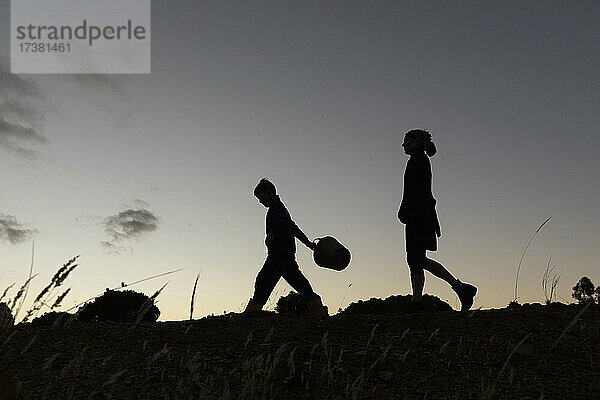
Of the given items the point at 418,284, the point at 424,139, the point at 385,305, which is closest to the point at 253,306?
the point at 418,284

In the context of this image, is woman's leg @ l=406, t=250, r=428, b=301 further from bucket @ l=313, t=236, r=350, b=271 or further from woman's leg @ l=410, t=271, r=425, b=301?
bucket @ l=313, t=236, r=350, b=271

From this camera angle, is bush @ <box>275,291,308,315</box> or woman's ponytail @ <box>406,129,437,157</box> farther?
bush @ <box>275,291,308,315</box>

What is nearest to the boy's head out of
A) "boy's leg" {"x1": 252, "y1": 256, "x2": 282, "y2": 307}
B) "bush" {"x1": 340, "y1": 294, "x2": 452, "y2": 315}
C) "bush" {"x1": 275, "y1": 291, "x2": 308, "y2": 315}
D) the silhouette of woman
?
"boy's leg" {"x1": 252, "y1": 256, "x2": 282, "y2": 307}

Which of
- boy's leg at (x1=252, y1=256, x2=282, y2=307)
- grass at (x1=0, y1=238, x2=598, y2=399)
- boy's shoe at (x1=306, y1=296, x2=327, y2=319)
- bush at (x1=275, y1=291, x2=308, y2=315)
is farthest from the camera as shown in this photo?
bush at (x1=275, y1=291, x2=308, y2=315)

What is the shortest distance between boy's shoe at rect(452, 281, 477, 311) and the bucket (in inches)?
54.3

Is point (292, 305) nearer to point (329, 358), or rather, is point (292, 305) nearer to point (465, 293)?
point (465, 293)

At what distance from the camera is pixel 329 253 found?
785 centimetres

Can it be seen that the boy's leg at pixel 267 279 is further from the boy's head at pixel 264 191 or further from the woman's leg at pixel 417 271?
the woman's leg at pixel 417 271

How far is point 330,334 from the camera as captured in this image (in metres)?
5.80

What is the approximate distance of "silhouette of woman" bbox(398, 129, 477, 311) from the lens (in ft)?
23.4

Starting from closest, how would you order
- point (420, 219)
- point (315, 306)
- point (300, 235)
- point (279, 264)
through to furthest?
1. point (420, 219)
2. point (315, 306)
3. point (279, 264)
4. point (300, 235)

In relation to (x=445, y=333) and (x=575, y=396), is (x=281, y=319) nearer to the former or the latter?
(x=445, y=333)

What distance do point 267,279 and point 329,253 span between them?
30.6 inches

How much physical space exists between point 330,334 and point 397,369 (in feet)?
3.17
